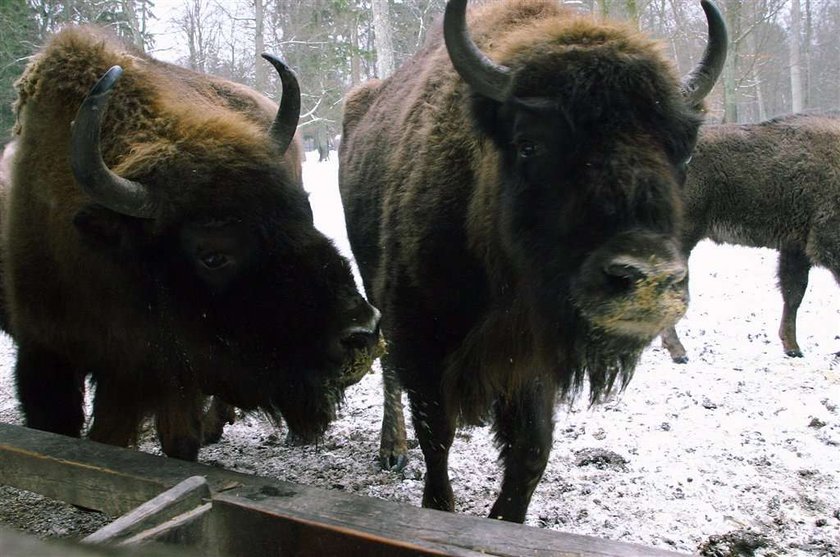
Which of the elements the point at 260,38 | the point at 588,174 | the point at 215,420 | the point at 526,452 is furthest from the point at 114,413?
the point at 260,38

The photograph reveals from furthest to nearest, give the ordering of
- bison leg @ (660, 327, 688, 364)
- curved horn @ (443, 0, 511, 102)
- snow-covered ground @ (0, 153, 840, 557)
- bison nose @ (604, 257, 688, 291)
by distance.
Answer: bison leg @ (660, 327, 688, 364)
snow-covered ground @ (0, 153, 840, 557)
curved horn @ (443, 0, 511, 102)
bison nose @ (604, 257, 688, 291)

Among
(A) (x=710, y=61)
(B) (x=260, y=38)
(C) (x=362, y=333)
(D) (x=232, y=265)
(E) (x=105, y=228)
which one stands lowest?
(C) (x=362, y=333)

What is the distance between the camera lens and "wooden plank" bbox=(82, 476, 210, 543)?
5.91ft

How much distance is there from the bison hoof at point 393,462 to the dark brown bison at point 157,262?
1.67 metres

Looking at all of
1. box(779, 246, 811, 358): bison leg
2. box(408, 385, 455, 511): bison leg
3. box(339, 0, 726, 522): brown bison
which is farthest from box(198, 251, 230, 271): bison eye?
box(779, 246, 811, 358): bison leg

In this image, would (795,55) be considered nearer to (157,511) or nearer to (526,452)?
(526,452)

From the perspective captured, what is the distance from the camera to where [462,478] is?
14.5 ft

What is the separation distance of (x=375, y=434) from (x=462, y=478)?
1.08 m

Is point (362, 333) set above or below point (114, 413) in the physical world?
above

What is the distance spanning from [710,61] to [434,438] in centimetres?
220

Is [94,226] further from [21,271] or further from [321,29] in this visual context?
[321,29]

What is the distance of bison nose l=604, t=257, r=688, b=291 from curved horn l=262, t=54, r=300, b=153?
158 cm

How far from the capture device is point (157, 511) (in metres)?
1.96

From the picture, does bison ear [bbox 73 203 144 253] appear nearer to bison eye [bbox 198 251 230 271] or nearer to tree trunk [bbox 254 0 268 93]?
bison eye [bbox 198 251 230 271]
